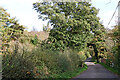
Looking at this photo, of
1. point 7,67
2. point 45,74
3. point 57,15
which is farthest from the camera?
point 57,15

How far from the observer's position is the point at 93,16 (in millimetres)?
23750

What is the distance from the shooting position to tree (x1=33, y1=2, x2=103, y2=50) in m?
21.5

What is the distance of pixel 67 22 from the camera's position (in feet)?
70.8

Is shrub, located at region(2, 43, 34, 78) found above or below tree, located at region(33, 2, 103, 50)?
below

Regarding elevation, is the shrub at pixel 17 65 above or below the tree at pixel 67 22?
below

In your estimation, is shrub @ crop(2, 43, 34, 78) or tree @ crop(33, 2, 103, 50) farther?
tree @ crop(33, 2, 103, 50)

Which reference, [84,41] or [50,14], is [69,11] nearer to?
[50,14]

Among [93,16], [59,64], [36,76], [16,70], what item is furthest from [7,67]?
[93,16]

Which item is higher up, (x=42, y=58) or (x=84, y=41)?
(x=84, y=41)

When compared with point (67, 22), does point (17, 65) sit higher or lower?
lower

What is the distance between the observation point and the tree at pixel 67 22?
21516mm

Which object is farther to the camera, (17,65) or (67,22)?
(67,22)

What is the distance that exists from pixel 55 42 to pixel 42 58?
35.1 feet

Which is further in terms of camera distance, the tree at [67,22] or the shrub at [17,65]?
the tree at [67,22]
